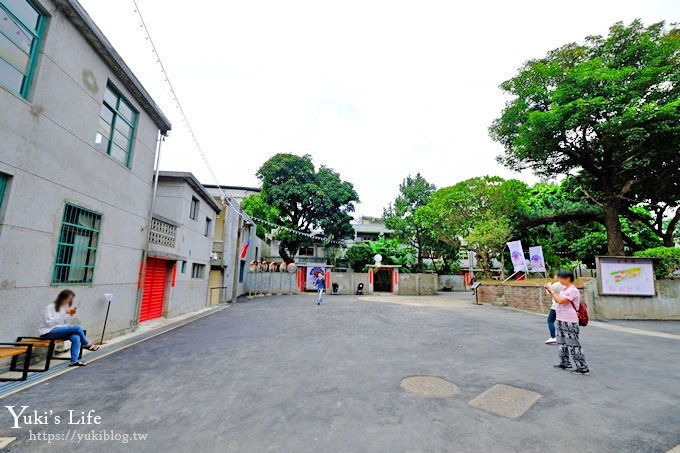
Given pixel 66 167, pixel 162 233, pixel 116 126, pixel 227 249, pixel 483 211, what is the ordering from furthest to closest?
1. pixel 483 211
2. pixel 227 249
3. pixel 162 233
4. pixel 116 126
5. pixel 66 167

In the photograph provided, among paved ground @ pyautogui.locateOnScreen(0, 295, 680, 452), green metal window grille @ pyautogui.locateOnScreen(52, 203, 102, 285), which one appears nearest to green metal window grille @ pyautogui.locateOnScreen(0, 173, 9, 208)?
green metal window grille @ pyautogui.locateOnScreen(52, 203, 102, 285)

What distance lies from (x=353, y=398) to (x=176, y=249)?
10.5 metres

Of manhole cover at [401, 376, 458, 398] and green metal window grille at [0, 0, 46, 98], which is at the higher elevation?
green metal window grille at [0, 0, 46, 98]

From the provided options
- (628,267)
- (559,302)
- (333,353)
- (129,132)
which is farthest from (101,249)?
(628,267)

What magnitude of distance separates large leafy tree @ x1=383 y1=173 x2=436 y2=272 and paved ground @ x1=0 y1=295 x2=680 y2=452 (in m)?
24.7

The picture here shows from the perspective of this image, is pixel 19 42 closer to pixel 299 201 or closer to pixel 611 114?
pixel 611 114

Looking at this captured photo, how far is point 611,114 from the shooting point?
14.8m

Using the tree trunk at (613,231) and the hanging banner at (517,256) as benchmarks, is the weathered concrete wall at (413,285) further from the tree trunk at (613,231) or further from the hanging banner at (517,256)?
the tree trunk at (613,231)

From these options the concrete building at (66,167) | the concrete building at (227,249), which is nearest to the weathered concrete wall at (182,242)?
the concrete building at (66,167)

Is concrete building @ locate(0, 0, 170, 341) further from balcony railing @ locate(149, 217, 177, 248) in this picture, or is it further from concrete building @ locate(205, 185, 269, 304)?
concrete building @ locate(205, 185, 269, 304)

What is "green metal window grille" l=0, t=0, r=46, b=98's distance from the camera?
189 inches

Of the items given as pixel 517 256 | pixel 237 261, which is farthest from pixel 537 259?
pixel 237 261

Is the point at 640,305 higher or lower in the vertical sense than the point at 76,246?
lower

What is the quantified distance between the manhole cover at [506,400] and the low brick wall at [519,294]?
1212cm
